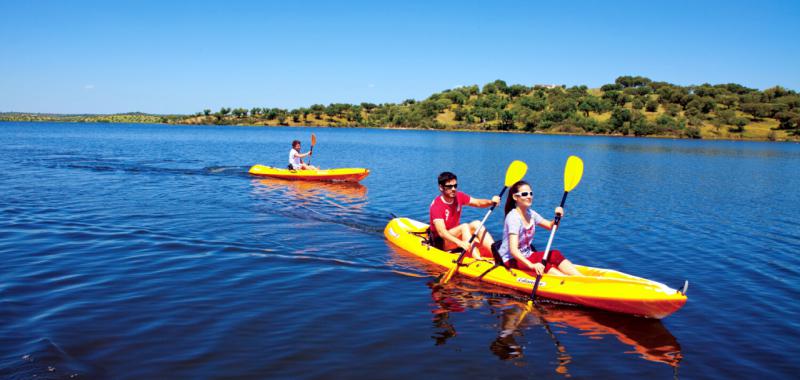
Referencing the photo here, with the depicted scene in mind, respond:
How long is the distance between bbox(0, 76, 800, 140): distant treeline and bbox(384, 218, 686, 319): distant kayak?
88804 millimetres

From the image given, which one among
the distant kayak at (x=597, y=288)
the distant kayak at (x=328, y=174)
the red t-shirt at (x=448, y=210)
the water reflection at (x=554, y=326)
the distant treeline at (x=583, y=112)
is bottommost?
the water reflection at (x=554, y=326)

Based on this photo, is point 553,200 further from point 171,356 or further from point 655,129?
point 655,129

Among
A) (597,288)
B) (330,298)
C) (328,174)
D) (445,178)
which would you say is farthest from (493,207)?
(328,174)

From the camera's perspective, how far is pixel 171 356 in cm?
556

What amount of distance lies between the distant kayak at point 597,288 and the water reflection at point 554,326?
0.56 ft

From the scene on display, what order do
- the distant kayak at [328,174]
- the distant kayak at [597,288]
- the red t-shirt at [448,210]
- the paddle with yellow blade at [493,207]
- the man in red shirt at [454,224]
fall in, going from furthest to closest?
the distant kayak at [328,174] → the red t-shirt at [448,210] → the man in red shirt at [454,224] → the paddle with yellow blade at [493,207] → the distant kayak at [597,288]

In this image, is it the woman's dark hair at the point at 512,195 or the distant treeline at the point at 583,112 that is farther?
the distant treeline at the point at 583,112

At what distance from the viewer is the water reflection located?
20.2ft

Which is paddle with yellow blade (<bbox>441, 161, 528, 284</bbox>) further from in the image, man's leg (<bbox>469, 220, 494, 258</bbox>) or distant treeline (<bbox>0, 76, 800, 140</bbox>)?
distant treeline (<bbox>0, 76, 800, 140</bbox>)

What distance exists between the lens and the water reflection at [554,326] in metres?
6.17

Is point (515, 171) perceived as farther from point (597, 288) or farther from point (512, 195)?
point (597, 288)

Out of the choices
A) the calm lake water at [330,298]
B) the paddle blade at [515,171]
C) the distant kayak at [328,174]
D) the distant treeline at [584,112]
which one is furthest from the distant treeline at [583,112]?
the paddle blade at [515,171]

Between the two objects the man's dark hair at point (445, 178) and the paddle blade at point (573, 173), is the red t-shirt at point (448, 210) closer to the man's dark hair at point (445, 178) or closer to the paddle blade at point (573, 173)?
the man's dark hair at point (445, 178)

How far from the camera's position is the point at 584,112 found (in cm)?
10906
